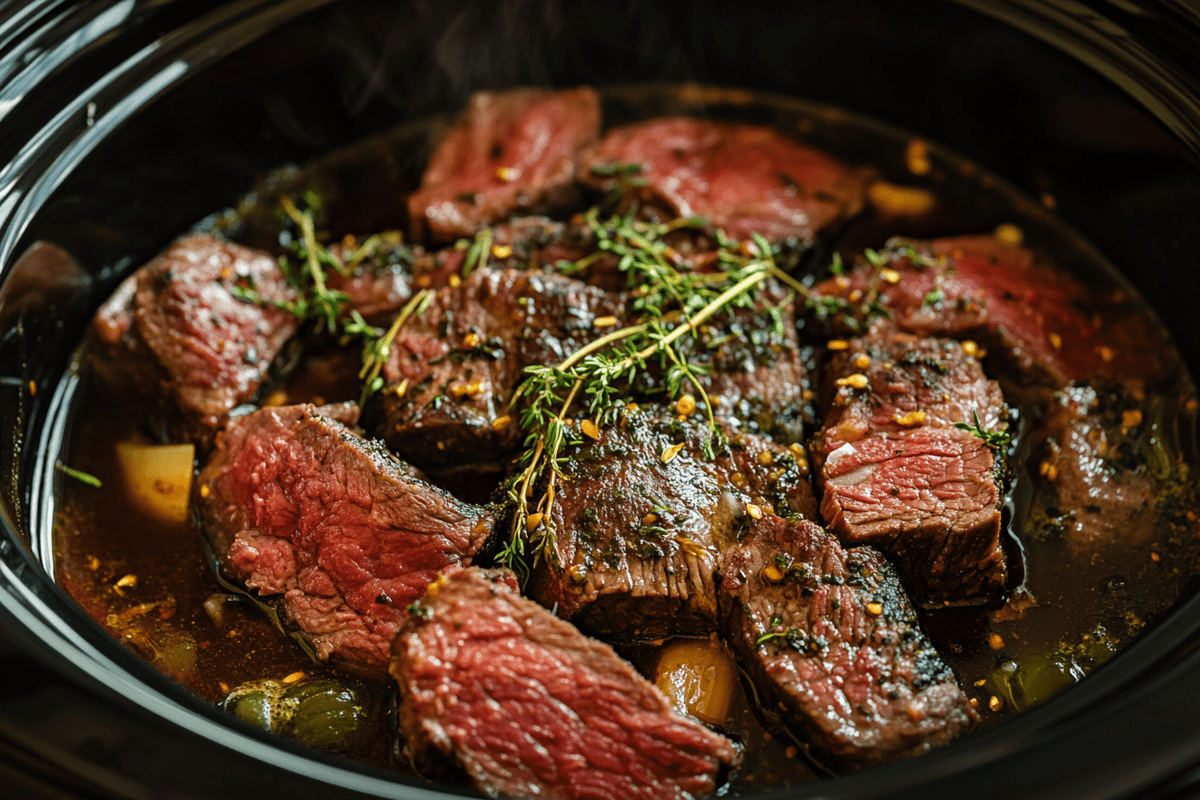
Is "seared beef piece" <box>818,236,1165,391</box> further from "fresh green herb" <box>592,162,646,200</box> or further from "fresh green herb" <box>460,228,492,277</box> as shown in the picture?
"fresh green herb" <box>460,228,492,277</box>

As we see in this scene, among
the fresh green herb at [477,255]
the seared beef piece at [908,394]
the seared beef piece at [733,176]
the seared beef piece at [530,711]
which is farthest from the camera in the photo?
the seared beef piece at [733,176]

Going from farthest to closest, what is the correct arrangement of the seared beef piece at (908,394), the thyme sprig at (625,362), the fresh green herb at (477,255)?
1. the fresh green herb at (477,255)
2. the seared beef piece at (908,394)
3. the thyme sprig at (625,362)

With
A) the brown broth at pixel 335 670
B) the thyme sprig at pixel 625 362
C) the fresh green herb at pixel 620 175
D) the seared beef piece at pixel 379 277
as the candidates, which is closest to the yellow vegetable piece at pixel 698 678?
the brown broth at pixel 335 670

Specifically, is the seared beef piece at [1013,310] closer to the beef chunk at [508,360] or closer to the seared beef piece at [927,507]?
the beef chunk at [508,360]

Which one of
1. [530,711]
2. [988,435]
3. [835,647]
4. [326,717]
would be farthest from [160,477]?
[988,435]

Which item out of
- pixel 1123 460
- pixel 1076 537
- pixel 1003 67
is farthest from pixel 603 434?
pixel 1003 67

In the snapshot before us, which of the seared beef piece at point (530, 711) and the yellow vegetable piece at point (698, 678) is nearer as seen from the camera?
the seared beef piece at point (530, 711)

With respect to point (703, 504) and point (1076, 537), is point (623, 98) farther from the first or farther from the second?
point (1076, 537)
